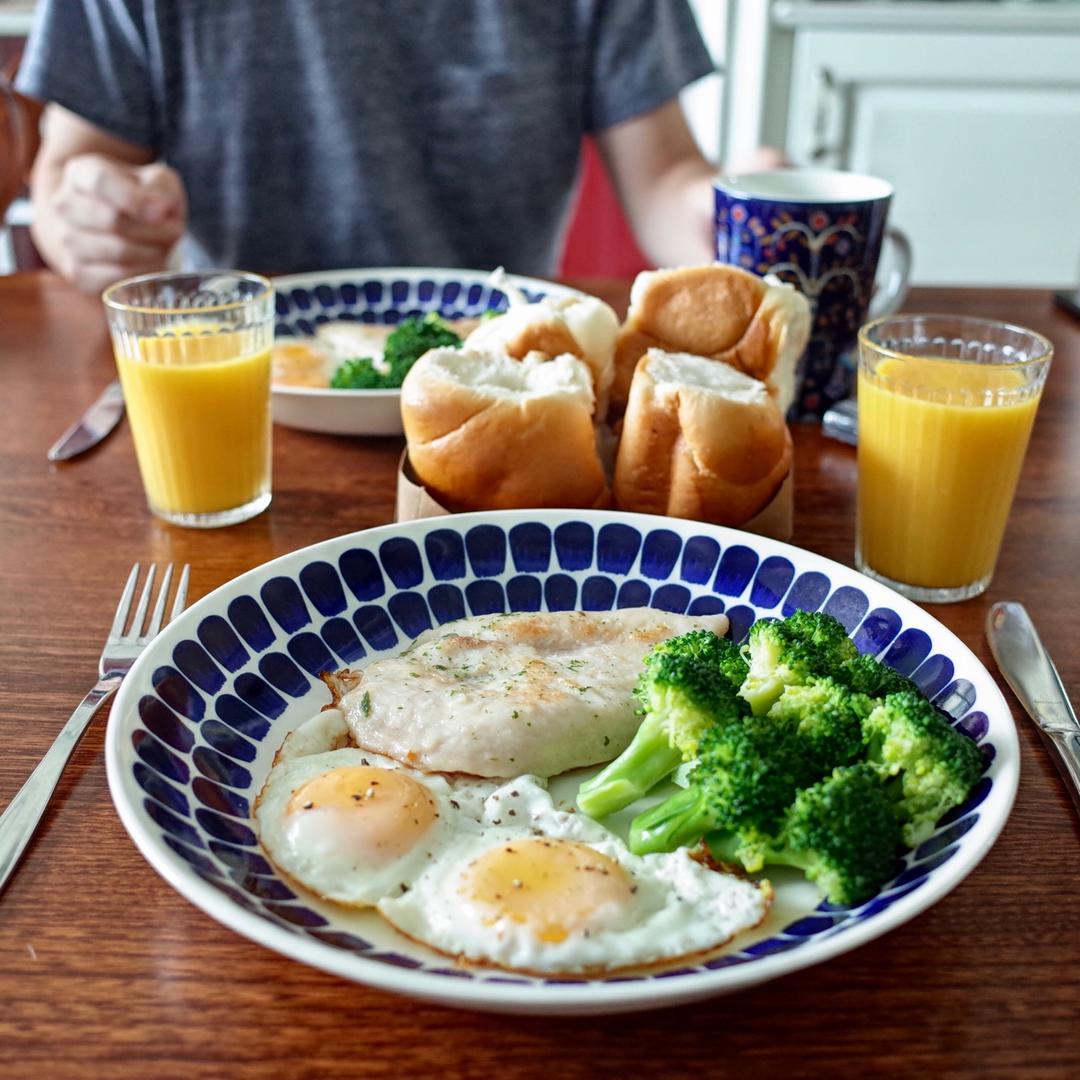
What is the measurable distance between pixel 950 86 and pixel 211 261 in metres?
3.91

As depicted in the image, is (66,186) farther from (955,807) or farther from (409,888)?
(955,807)

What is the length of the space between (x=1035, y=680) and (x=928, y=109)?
15.8 feet

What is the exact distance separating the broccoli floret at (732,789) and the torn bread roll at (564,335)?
2.44 ft

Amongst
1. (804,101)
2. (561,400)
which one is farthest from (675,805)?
(804,101)

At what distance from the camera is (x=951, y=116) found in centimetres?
525

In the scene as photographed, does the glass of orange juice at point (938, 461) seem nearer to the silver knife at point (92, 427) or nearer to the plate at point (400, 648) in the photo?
the plate at point (400, 648)

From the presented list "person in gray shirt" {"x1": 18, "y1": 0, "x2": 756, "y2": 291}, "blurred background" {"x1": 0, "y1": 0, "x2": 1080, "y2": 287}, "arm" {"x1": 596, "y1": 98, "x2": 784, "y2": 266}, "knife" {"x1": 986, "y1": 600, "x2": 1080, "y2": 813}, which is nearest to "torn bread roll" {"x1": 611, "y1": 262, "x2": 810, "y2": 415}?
"knife" {"x1": 986, "y1": 600, "x2": 1080, "y2": 813}

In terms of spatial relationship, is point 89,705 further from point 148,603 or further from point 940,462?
point 940,462

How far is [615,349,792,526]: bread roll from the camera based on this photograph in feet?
4.65

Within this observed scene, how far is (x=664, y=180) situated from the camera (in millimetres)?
3082

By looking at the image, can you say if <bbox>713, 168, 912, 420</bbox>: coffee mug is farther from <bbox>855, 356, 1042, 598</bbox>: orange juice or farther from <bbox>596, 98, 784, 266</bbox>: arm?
<bbox>596, 98, 784, 266</bbox>: arm

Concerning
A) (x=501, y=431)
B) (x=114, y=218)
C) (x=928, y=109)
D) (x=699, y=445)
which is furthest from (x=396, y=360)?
(x=928, y=109)

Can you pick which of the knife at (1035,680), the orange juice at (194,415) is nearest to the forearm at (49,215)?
the orange juice at (194,415)

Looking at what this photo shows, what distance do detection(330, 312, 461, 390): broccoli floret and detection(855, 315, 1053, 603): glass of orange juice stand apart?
2.52 ft
